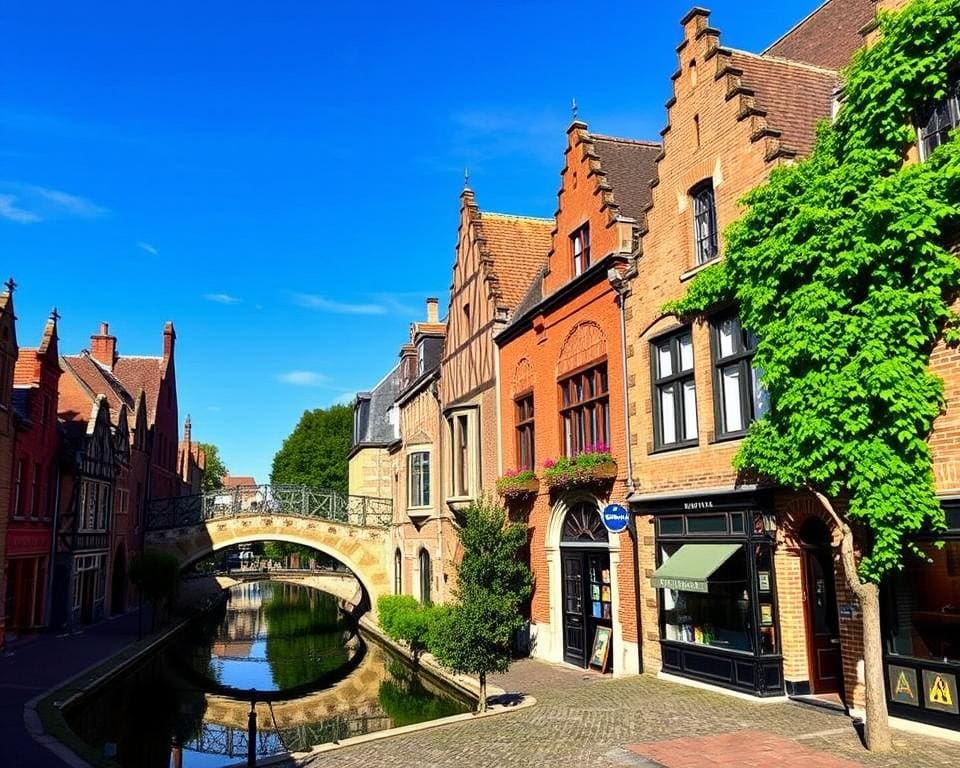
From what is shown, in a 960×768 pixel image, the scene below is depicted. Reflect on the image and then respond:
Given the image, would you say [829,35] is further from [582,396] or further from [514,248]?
[514,248]

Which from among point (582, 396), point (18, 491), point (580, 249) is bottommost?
point (18, 491)

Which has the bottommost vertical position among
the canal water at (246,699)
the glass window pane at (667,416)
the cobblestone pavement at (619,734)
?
the canal water at (246,699)

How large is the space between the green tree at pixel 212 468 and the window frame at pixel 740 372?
89.9 m

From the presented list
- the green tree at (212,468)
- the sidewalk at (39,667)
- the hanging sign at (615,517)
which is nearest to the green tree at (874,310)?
the hanging sign at (615,517)

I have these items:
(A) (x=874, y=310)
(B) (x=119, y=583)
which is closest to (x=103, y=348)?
(B) (x=119, y=583)

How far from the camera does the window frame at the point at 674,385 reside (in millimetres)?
14555

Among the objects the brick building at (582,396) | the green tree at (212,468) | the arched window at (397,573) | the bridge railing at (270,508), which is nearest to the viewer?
the brick building at (582,396)

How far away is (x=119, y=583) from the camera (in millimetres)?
37188

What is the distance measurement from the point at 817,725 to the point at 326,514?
29303mm

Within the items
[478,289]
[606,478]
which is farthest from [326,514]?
[606,478]

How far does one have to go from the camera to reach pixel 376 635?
32656 mm

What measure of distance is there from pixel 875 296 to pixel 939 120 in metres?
2.51

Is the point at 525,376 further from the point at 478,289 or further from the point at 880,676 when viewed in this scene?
the point at 880,676

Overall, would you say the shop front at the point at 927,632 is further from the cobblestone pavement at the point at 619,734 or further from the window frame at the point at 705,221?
the window frame at the point at 705,221
